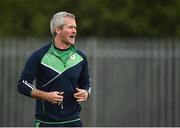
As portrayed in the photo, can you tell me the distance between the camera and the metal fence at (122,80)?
15.4 metres

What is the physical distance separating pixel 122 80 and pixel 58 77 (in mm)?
8952

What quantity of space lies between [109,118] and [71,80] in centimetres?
900

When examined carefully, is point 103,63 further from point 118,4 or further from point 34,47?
point 118,4

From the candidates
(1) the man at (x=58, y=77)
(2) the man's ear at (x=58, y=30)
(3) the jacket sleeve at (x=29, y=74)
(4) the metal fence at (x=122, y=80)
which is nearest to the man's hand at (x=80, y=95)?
(1) the man at (x=58, y=77)

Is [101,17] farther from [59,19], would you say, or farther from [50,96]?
[50,96]

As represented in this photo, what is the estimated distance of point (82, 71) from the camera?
22.4ft

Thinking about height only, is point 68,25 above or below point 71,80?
above

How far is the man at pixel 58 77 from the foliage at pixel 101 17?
36.7 ft

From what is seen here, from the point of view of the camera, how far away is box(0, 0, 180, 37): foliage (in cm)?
1805

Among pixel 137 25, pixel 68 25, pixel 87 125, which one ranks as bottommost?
pixel 87 125

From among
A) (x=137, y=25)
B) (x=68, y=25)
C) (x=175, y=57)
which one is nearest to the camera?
(x=68, y=25)

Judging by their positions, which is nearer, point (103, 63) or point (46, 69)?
point (46, 69)

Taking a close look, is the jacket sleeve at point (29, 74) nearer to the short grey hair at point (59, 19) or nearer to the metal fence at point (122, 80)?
the short grey hair at point (59, 19)

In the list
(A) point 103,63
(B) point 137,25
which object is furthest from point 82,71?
(B) point 137,25
